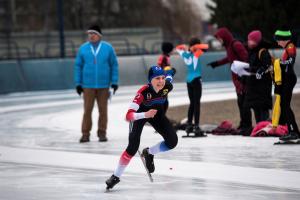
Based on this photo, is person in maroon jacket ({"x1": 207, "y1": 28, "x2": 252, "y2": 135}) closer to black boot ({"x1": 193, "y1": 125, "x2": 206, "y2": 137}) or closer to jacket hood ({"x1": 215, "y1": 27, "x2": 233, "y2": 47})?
jacket hood ({"x1": 215, "y1": 27, "x2": 233, "y2": 47})

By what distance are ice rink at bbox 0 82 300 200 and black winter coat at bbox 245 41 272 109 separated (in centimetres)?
62

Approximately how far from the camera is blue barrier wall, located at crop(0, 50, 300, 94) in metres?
29.0

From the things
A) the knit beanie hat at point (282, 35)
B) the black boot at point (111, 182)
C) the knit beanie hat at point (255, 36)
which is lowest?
the black boot at point (111, 182)

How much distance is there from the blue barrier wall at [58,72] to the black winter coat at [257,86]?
13.8 meters

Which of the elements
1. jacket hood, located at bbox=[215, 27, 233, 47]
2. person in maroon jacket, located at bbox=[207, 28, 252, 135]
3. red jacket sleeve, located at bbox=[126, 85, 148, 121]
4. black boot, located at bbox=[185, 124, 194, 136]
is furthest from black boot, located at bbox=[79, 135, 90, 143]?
red jacket sleeve, located at bbox=[126, 85, 148, 121]

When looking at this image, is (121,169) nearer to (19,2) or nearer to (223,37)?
(223,37)

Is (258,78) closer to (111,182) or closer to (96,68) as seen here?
(96,68)

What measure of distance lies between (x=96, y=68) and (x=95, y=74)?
0.31 ft

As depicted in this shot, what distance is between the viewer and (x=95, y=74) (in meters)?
15.9

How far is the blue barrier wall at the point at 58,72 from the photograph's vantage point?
1141 inches

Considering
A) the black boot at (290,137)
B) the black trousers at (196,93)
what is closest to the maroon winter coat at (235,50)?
the black trousers at (196,93)

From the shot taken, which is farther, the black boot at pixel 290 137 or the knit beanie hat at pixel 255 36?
the knit beanie hat at pixel 255 36

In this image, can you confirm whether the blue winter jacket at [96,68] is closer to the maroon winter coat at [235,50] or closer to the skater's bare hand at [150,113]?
the maroon winter coat at [235,50]

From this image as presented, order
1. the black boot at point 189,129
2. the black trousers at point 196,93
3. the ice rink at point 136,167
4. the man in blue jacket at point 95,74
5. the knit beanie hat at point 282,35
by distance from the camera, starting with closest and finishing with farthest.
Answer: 1. the ice rink at point 136,167
2. the knit beanie hat at point 282,35
3. the man in blue jacket at point 95,74
4. the black boot at point 189,129
5. the black trousers at point 196,93
